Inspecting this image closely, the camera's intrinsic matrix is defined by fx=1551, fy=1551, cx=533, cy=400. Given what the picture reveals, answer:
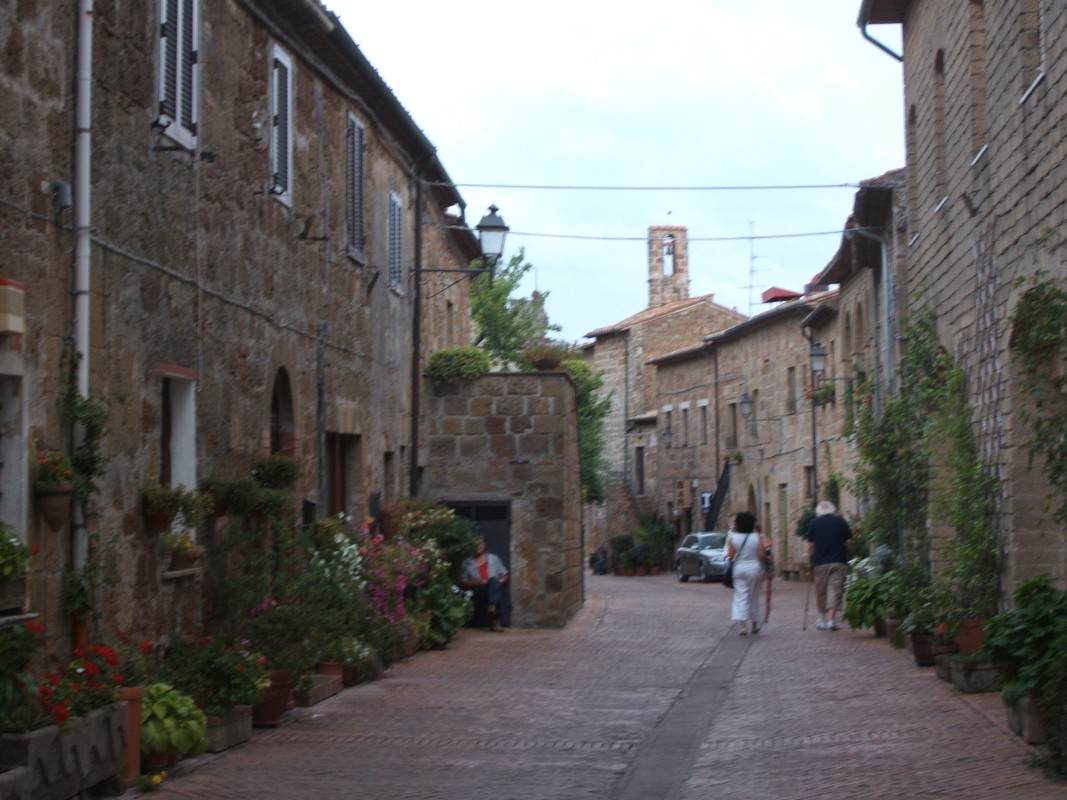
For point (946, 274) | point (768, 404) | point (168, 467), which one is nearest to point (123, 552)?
point (168, 467)

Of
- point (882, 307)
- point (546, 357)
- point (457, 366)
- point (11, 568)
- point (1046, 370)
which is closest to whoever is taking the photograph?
point (11, 568)

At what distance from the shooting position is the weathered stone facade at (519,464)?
19562mm

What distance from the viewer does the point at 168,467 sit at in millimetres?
10297

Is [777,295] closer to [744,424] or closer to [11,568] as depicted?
[744,424]

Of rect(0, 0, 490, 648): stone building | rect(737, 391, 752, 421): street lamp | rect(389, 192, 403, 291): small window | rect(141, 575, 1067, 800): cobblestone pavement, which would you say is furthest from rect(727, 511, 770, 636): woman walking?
rect(737, 391, 752, 421): street lamp

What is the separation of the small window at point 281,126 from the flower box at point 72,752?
5968 mm

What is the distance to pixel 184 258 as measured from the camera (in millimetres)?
10336

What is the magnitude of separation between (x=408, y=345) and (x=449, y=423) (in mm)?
1187

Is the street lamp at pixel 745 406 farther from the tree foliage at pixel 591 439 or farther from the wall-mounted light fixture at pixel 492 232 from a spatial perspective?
the wall-mounted light fixture at pixel 492 232

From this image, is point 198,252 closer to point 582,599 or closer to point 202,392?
point 202,392

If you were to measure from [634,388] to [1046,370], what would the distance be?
43.5 meters

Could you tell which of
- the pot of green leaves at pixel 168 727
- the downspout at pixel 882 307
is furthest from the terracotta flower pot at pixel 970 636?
the downspout at pixel 882 307

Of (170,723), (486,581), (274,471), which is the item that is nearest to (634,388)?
(486,581)

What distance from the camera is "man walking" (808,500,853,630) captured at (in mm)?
18094
